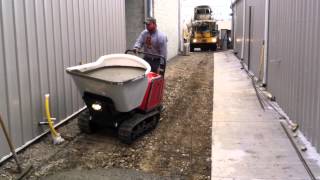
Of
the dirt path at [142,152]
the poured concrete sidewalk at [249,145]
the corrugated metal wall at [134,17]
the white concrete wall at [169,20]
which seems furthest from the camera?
the white concrete wall at [169,20]

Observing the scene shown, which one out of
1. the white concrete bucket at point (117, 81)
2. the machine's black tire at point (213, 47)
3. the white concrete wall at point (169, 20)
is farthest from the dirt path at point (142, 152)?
the machine's black tire at point (213, 47)

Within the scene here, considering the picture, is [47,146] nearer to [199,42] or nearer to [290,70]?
[290,70]

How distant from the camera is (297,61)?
257 inches

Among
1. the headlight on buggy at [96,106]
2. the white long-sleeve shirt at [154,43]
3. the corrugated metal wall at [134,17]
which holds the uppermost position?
the corrugated metal wall at [134,17]

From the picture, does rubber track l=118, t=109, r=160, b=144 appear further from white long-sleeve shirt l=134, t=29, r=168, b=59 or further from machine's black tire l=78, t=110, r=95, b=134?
white long-sleeve shirt l=134, t=29, r=168, b=59

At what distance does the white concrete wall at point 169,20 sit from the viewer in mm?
17723

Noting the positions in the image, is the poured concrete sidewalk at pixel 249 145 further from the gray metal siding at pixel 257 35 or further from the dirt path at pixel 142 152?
the gray metal siding at pixel 257 35

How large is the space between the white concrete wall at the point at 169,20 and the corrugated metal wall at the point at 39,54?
9352 millimetres

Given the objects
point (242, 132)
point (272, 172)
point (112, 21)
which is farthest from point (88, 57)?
point (272, 172)

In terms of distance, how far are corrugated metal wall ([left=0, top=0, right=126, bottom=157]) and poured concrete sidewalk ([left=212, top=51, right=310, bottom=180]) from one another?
252 cm

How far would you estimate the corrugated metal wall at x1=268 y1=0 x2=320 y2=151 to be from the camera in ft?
18.0

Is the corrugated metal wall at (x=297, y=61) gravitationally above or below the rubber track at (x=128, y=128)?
above

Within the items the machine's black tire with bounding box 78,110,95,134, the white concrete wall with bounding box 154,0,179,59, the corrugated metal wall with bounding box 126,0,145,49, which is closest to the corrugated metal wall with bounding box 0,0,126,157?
the machine's black tire with bounding box 78,110,95,134

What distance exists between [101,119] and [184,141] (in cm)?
126
